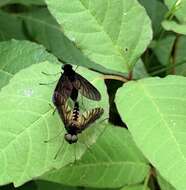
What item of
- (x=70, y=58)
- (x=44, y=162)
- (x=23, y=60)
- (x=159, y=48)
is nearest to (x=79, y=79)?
(x=44, y=162)

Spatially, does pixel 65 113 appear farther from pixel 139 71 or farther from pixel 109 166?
pixel 139 71

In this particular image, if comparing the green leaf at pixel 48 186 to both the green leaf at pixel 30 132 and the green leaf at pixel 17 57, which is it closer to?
the green leaf at pixel 17 57

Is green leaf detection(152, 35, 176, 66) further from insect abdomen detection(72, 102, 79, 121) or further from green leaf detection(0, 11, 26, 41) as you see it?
insect abdomen detection(72, 102, 79, 121)

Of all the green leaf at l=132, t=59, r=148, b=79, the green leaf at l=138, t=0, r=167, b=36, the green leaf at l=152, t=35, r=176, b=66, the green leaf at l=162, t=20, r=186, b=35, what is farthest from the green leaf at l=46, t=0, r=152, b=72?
the green leaf at l=138, t=0, r=167, b=36

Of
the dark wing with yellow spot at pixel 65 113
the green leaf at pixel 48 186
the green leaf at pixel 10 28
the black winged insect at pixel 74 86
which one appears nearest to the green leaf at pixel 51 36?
the green leaf at pixel 10 28

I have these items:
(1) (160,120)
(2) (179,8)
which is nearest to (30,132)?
(1) (160,120)

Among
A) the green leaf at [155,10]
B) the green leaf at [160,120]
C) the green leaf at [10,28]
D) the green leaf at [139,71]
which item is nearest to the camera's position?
the green leaf at [160,120]
